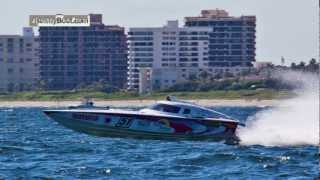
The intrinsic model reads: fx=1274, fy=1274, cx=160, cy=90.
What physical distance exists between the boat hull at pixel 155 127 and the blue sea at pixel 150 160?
1.33 ft

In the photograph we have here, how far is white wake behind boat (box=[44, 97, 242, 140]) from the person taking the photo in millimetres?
63812

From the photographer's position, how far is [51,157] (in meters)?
54.8

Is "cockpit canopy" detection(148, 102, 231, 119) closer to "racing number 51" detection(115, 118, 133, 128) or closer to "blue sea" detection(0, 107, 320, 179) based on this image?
"blue sea" detection(0, 107, 320, 179)

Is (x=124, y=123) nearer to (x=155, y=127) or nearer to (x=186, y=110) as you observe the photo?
(x=155, y=127)

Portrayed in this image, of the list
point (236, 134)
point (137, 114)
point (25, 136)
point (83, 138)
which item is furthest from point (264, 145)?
point (25, 136)

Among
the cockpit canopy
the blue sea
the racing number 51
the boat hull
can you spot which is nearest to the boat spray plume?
the boat hull

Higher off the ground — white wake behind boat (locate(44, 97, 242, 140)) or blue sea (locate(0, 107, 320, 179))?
white wake behind boat (locate(44, 97, 242, 140))

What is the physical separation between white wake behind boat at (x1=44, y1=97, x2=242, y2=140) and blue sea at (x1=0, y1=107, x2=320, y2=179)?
45cm

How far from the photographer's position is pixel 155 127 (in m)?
64.1

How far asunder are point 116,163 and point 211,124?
1355cm

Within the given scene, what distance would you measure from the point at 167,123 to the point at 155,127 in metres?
0.64

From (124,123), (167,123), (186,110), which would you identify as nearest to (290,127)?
(186,110)

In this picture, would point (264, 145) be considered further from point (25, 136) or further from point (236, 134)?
point (25, 136)

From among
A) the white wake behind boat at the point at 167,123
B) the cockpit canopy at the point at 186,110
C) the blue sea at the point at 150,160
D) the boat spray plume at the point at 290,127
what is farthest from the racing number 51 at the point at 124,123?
the boat spray plume at the point at 290,127
